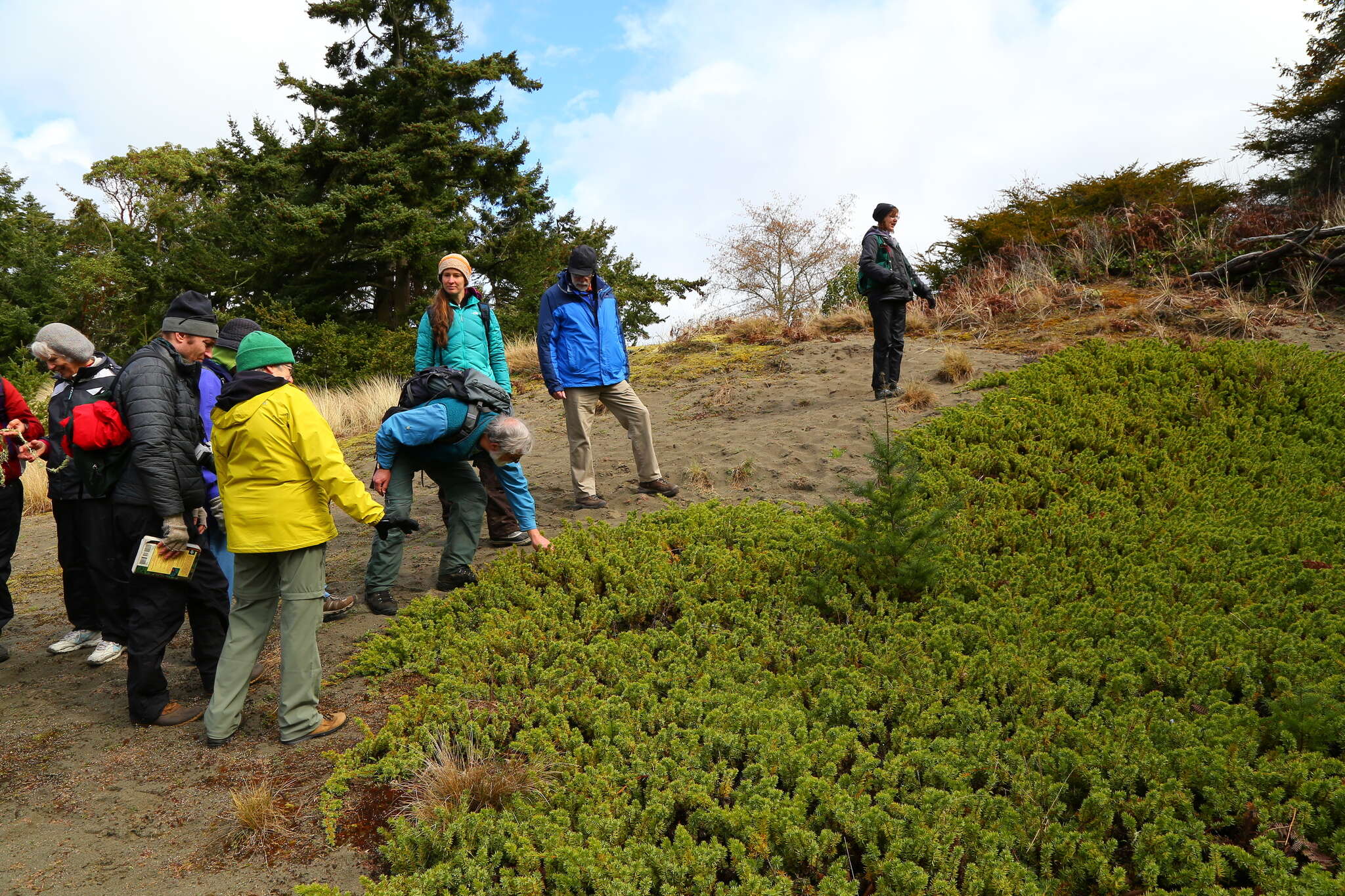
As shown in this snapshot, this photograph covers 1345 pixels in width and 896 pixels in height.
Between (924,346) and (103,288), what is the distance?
21240mm

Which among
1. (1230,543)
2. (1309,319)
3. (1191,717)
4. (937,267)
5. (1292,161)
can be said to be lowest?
(1191,717)

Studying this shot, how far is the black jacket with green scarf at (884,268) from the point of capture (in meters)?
8.70

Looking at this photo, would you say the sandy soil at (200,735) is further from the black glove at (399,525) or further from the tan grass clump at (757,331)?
the tan grass clump at (757,331)

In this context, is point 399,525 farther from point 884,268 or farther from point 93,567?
point 884,268

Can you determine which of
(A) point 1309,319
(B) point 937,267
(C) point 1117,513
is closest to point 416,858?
(C) point 1117,513

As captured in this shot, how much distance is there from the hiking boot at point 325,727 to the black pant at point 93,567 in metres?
1.59

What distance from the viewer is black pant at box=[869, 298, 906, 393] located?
29.2 ft

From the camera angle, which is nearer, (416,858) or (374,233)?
(416,858)

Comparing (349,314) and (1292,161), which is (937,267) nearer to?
(1292,161)

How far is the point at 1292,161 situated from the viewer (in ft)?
57.5

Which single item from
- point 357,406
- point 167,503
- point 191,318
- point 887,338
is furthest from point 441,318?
point 357,406

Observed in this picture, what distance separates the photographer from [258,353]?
3.97 m

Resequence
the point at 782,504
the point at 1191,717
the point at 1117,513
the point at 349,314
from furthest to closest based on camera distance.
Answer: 1. the point at 349,314
2. the point at 782,504
3. the point at 1117,513
4. the point at 1191,717

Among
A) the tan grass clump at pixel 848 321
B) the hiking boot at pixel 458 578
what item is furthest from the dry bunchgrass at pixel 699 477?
the tan grass clump at pixel 848 321
